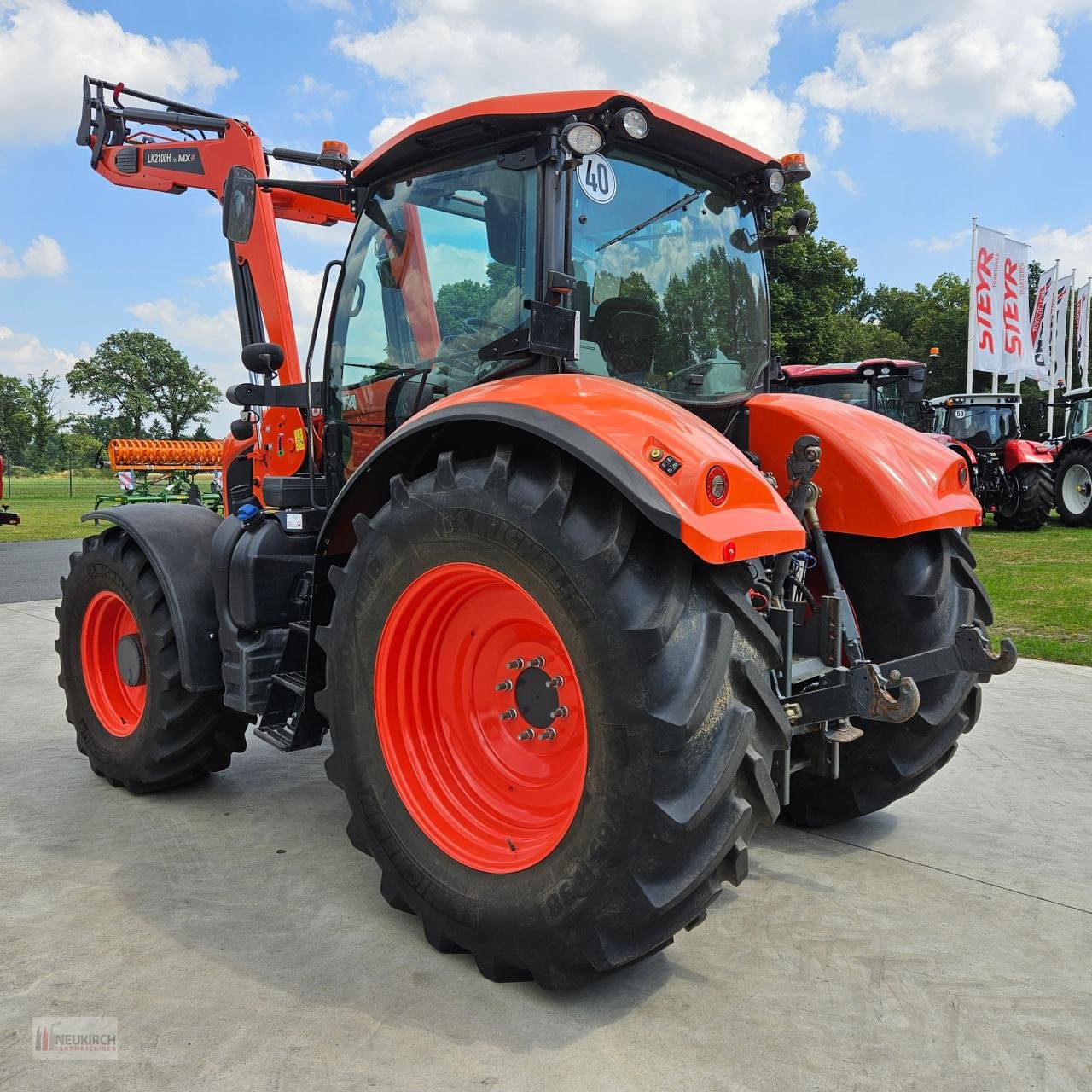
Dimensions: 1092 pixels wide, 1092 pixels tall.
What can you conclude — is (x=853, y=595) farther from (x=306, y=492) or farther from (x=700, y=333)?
(x=306, y=492)

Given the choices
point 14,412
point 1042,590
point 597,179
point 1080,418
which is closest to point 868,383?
point 1080,418

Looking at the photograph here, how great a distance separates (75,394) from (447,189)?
56460 millimetres

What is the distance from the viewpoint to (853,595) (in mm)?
3240

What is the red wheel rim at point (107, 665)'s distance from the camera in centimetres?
397

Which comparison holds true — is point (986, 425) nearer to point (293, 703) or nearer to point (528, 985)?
point (293, 703)

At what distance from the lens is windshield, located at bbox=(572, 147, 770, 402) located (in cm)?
279

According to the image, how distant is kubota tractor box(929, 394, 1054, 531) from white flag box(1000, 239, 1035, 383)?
1825 mm

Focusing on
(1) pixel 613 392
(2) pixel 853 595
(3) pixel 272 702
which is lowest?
(3) pixel 272 702

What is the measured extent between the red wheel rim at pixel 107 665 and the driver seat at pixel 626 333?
7.92ft

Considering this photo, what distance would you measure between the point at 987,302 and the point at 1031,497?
4935 mm

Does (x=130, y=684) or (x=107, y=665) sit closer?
(x=130, y=684)

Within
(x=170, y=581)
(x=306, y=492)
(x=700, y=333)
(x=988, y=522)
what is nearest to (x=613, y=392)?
(x=700, y=333)

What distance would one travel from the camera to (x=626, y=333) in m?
Answer: 2.91

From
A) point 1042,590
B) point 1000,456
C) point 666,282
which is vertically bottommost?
point 1042,590
